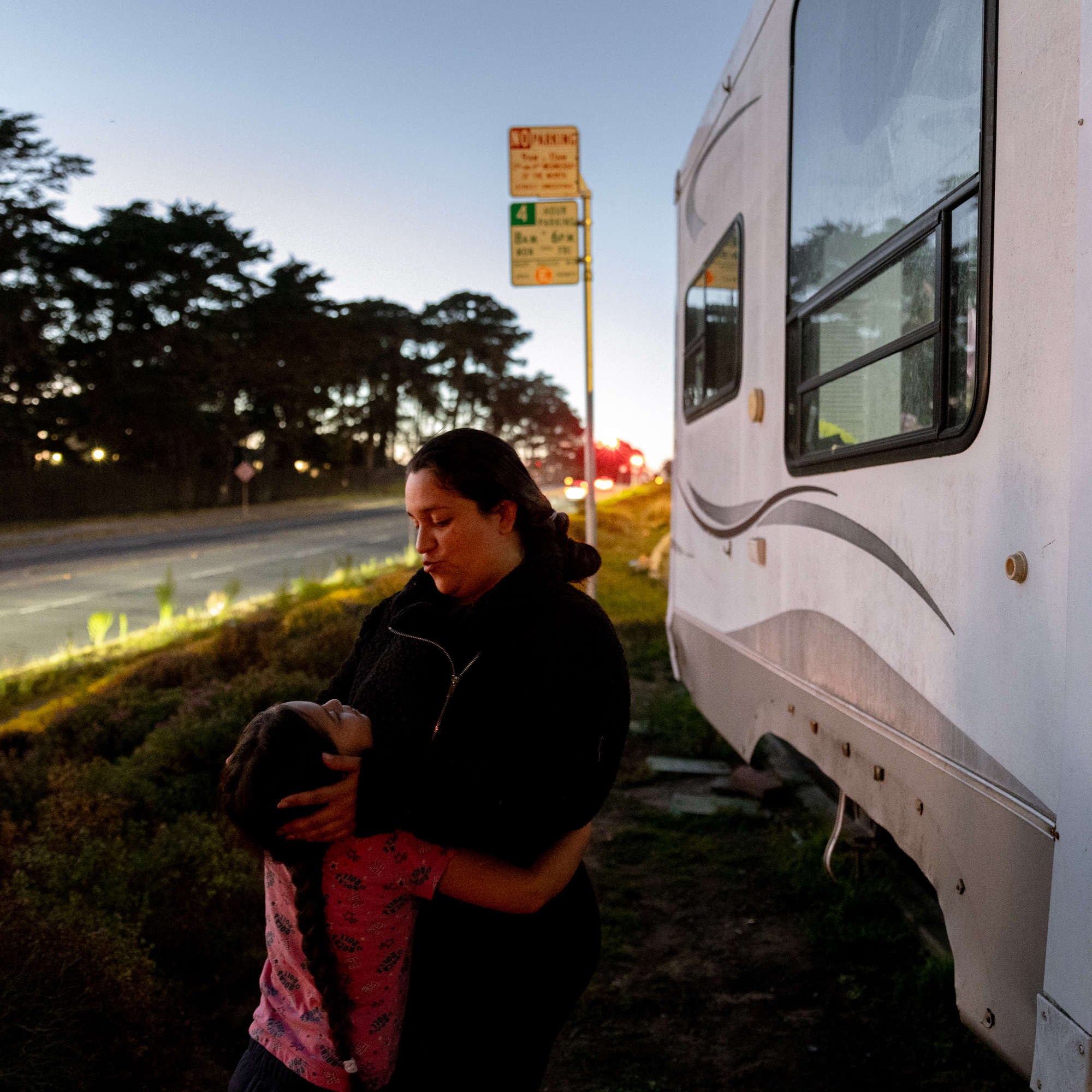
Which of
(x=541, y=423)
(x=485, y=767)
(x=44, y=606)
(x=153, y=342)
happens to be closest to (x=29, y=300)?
(x=153, y=342)

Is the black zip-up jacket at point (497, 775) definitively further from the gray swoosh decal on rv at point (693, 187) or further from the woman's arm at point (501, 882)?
the gray swoosh decal on rv at point (693, 187)

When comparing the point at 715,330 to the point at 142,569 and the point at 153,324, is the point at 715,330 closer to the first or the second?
the point at 142,569

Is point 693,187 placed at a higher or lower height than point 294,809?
higher

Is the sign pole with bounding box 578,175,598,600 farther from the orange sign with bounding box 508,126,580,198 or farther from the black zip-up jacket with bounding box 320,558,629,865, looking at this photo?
the black zip-up jacket with bounding box 320,558,629,865

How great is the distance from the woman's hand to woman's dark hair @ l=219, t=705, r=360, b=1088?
0.04 feet

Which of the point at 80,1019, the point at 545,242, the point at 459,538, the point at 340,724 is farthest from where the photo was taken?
the point at 545,242

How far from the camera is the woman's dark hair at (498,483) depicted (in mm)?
1771

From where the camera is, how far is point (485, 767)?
58.5 inches

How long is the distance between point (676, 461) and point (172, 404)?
1403 inches

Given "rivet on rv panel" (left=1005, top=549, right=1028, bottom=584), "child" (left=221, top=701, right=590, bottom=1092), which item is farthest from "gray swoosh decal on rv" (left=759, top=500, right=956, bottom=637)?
"child" (left=221, top=701, right=590, bottom=1092)

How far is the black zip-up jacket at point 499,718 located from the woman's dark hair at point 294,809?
3.7 inches

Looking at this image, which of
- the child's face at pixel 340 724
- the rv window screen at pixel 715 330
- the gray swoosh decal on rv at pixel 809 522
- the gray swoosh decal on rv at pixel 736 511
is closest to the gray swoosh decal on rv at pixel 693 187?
the rv window screen at pixel 715 330

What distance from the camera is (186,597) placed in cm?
1500

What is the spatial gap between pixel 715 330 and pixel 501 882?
147 inches
